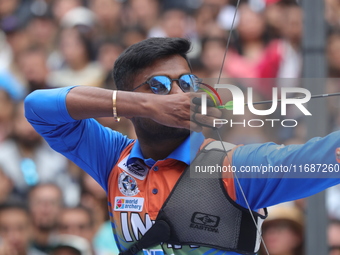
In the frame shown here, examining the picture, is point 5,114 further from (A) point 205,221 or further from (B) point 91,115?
(A) point 205,221

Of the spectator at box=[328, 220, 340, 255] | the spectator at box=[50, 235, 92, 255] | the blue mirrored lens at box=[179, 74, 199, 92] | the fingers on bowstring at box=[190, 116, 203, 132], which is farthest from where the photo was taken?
the spectator at box=[50, 235, 92, 255]

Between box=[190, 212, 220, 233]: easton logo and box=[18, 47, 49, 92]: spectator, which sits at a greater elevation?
box=[18, 47, 49, 92]: spectator

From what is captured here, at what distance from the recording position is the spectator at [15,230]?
470 centimetres

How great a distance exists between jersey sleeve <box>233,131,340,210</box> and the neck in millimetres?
387

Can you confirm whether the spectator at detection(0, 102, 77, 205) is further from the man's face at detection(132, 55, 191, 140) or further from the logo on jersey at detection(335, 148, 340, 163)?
the logo on jersey at detection(335, 148, 340, 163)

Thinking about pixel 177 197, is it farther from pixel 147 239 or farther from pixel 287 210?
pixel 287 210

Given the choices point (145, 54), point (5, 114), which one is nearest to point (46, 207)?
point (5, 114)

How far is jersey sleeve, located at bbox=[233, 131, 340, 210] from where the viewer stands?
6.44 ft

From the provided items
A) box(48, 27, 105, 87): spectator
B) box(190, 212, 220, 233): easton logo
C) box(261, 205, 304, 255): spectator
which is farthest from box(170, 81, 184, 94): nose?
box(48, 27, 105, 87): spectator

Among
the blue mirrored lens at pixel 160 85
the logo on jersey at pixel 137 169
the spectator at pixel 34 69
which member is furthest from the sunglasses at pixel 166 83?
the spectator at pixel 34 69

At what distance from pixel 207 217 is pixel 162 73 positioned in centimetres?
60

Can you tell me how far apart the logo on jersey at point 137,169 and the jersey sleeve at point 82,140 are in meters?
0.10

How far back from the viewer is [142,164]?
2.49 m

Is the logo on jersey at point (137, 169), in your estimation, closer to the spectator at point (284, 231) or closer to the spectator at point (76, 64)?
the spectator at point (284, 231)
